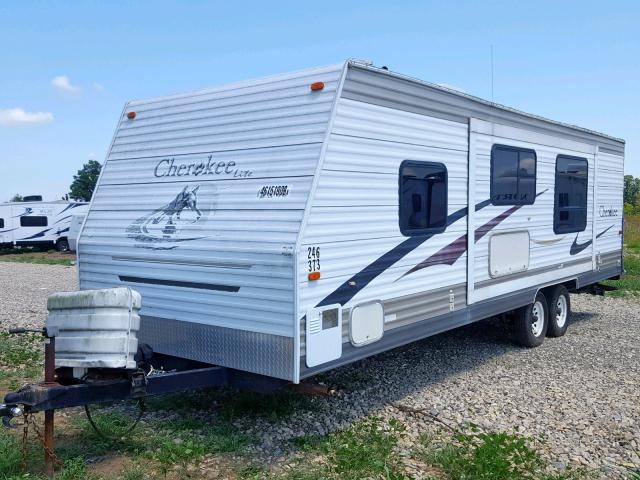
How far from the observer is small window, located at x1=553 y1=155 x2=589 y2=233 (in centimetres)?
829

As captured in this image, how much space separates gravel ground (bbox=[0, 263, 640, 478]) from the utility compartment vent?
142 centimetres

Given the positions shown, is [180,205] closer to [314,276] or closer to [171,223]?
[171,223]

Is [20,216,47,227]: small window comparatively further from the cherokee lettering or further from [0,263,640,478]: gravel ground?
the cherokee lettering

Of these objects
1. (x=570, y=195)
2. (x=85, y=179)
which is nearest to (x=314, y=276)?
(x=570, y=195)

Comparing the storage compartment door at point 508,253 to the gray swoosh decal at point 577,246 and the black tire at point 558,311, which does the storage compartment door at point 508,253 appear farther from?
the gray swoosh decal at point 577,246

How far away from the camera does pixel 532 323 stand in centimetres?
827

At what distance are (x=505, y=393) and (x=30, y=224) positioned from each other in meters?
26.9

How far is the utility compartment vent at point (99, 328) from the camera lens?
4129 millimetres

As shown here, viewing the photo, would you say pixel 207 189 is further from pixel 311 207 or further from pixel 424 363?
pixel 424 363

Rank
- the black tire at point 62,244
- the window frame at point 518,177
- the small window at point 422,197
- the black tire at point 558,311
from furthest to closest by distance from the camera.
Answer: the black tire at point 62,244 < the black tire at point 558,311 < the window frame at point 518,177 < the small window at point 422,197

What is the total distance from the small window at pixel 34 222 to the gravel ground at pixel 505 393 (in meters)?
24.4

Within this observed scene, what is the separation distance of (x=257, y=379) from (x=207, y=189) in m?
1.59

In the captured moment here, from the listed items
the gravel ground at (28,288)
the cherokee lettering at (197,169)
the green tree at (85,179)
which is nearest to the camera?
the cherokee lettering at (197,169)

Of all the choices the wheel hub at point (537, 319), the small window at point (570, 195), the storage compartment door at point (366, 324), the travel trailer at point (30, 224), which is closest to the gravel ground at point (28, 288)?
the travel trailer at point (30, 224)
